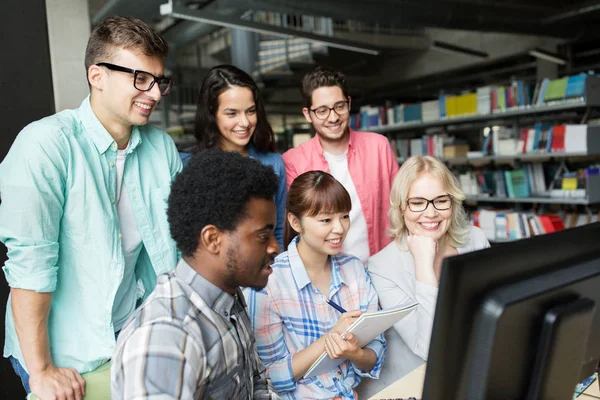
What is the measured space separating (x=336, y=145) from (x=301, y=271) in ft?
2.61

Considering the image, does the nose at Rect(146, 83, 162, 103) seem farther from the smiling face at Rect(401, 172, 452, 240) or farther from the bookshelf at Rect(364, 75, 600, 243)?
the bookshelf at Rect(364, 75, 600, 243)

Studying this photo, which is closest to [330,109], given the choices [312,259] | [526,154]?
[312,259]

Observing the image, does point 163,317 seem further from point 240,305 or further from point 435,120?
point 435,120

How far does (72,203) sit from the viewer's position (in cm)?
128

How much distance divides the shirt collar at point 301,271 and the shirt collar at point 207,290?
655 mm

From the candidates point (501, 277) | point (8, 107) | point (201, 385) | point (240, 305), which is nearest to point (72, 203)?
point (240, 305)

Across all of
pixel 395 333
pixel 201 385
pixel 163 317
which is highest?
pixel 163 317

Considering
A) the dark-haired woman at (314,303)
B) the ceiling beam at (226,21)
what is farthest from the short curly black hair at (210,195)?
the ceiling beam at (226,21)

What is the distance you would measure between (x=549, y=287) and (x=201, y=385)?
0.61m

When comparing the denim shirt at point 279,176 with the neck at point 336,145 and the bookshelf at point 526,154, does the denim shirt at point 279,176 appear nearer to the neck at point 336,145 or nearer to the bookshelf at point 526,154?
the neck at point 336,145

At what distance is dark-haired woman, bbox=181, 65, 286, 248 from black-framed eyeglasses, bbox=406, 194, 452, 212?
52cm

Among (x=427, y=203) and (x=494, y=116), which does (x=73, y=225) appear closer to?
(x=427, y=203)

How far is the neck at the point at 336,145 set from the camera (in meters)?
2.28

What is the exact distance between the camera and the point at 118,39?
132 cm
